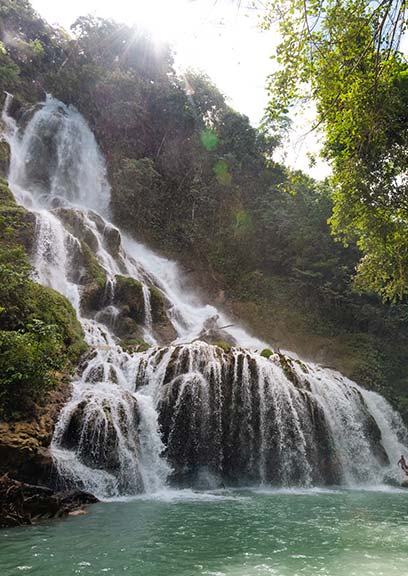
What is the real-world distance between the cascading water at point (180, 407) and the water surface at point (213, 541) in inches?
67.1

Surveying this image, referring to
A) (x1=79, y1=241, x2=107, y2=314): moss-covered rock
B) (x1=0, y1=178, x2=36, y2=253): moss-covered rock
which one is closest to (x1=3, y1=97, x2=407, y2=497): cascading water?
(x1=79, y1=241, x2=107, y2=314): moss-covered rock

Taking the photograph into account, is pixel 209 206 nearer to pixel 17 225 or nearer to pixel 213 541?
pixel 17 225

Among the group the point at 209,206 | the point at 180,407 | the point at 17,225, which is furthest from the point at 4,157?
the point at 180,407

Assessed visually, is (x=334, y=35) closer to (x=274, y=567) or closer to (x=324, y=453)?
(x=274, y=567)

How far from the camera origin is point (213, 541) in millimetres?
6383

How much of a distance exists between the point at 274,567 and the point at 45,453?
17.8 feet

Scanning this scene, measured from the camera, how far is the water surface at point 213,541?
5.24 metres

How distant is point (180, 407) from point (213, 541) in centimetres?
547

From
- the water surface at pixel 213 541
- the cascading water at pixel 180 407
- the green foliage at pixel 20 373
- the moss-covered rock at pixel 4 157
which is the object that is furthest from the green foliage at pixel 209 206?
the water surface at pixel 213 541

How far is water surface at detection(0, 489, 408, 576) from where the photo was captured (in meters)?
5.24

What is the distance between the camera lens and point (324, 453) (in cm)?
1314

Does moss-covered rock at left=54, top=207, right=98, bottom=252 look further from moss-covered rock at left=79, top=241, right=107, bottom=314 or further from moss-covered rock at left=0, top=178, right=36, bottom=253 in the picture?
moss-covered rock at left=0, top=178, right=36, bottom=253

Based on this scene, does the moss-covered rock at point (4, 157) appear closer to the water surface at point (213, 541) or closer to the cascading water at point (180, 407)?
the cascading water at point (180, 407)

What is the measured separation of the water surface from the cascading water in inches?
67.1
